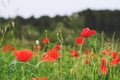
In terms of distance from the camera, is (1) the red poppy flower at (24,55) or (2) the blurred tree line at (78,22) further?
(2) the blurred tree line at (78,22)

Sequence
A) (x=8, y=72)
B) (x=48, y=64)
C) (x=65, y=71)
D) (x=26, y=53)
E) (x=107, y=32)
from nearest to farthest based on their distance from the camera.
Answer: (x=26, y=53)
(x=8, y=72)
(x=65, y=71)
(x=48, y=64)
(x=107, y=32)

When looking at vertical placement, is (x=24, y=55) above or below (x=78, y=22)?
above

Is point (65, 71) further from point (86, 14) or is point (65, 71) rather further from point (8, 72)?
point (86, 14)

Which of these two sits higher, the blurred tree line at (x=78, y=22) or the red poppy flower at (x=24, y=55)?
the red poppy flower at (x=24, y=55)

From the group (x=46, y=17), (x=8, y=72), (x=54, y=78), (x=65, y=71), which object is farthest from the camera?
(x=46, y=17)

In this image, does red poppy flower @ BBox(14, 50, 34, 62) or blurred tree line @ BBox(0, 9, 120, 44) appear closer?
red poppy flower @ BBox(14, 50, 34, 62)

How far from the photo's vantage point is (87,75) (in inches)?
165

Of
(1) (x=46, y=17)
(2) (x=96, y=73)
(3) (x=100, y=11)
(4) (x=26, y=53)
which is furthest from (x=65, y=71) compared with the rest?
(3) (x=100, y=11)

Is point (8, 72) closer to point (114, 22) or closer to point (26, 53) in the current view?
point (26, 53)

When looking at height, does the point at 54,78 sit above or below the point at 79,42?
below

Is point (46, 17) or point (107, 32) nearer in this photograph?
point (107, 32)

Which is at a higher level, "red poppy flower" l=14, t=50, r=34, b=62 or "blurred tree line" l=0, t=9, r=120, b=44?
"red poppy flower" l=14, t=50, r=34, b=62

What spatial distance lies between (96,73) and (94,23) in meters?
14.6

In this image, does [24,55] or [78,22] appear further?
[78,22]
